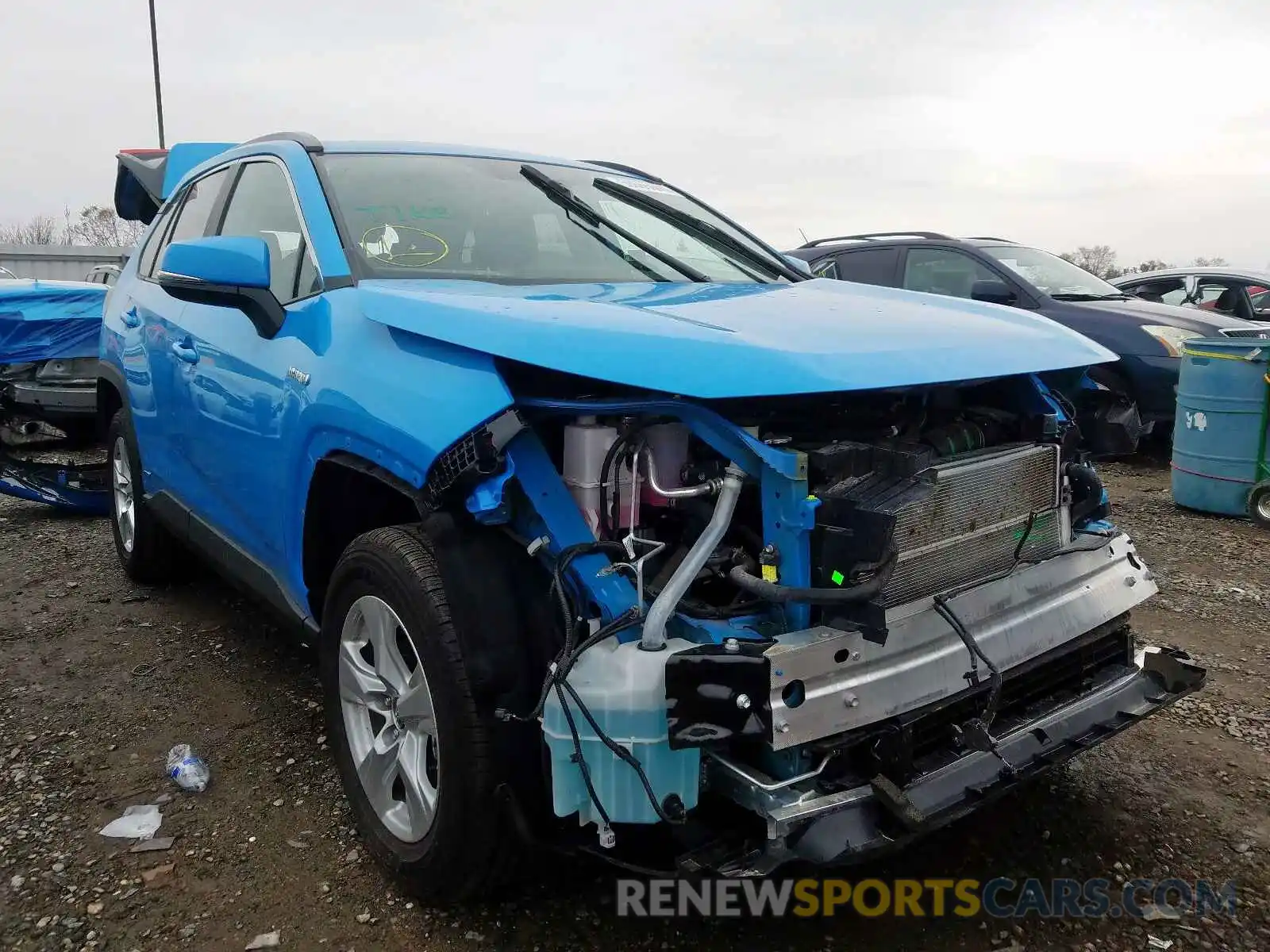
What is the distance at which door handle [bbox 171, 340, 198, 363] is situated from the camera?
3443 mm

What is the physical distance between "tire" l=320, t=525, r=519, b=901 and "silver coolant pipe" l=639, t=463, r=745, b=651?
1.42ft

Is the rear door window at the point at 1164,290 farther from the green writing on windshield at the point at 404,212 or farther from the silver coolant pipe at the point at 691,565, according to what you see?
the silver coolant pipe at the point at 691,565

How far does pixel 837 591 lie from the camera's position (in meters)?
1.90

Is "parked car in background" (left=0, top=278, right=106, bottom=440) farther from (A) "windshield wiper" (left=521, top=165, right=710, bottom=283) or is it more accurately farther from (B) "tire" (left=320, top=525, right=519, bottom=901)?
(B) "tire" (left=320, top=525, right=519, bottom=901)

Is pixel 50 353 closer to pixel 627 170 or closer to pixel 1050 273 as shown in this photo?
pixel 627 170

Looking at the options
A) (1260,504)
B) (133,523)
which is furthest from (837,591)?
(1260,504)

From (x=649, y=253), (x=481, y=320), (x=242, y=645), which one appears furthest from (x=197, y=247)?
(x=242, y=645)

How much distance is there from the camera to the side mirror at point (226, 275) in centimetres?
268

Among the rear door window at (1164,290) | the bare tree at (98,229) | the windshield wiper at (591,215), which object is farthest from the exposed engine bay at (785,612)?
the bare tree at (98,229)

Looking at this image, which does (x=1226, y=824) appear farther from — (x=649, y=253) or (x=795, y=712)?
(x=649, y=253)

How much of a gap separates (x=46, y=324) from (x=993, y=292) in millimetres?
6875

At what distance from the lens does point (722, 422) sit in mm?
1991

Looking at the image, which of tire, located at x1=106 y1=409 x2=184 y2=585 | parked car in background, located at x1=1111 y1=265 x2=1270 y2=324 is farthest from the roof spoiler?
parked car in background, located at x1=1111 y1=265 x2=1270 y2=324

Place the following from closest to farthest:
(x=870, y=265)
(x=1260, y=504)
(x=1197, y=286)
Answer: (x=1260, y=504) → (x=870, y=265) → (x=1197, y=286)
